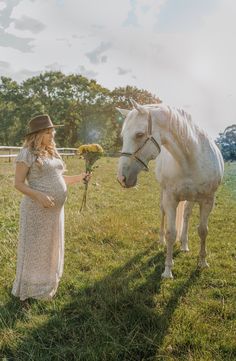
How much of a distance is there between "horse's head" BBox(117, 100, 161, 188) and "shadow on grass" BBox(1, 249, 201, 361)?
54.2 inches

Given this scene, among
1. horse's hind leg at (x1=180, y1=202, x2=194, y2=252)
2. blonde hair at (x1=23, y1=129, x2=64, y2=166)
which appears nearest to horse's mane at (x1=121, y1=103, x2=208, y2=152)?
blonde hair at (x1=23, y1=129, x2=64, y2=166)

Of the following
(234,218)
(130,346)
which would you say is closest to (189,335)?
(130,346)

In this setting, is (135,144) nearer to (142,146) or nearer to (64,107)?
(142,146)

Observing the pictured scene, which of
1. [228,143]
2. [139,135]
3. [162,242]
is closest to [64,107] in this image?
[228,143]

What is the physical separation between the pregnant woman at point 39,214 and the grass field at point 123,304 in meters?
Answer: 0.25

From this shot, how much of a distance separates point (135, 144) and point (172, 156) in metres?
1.06

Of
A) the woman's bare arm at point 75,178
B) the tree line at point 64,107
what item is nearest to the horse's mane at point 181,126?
the woman's bare arm at point 75,178

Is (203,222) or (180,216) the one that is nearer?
(203,222)

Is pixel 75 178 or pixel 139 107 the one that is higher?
pixel 139 107

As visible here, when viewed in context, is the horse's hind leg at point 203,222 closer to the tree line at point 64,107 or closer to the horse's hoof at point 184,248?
the horse's hoof at point 184,248

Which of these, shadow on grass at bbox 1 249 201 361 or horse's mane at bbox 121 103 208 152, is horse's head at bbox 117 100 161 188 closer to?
horse's mane at bbox 121 103 208 152

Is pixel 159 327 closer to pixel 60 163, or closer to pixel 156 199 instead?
pixel 60 163

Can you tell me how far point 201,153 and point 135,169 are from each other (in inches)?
51.4

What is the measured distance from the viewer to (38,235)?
4164 millimetres
